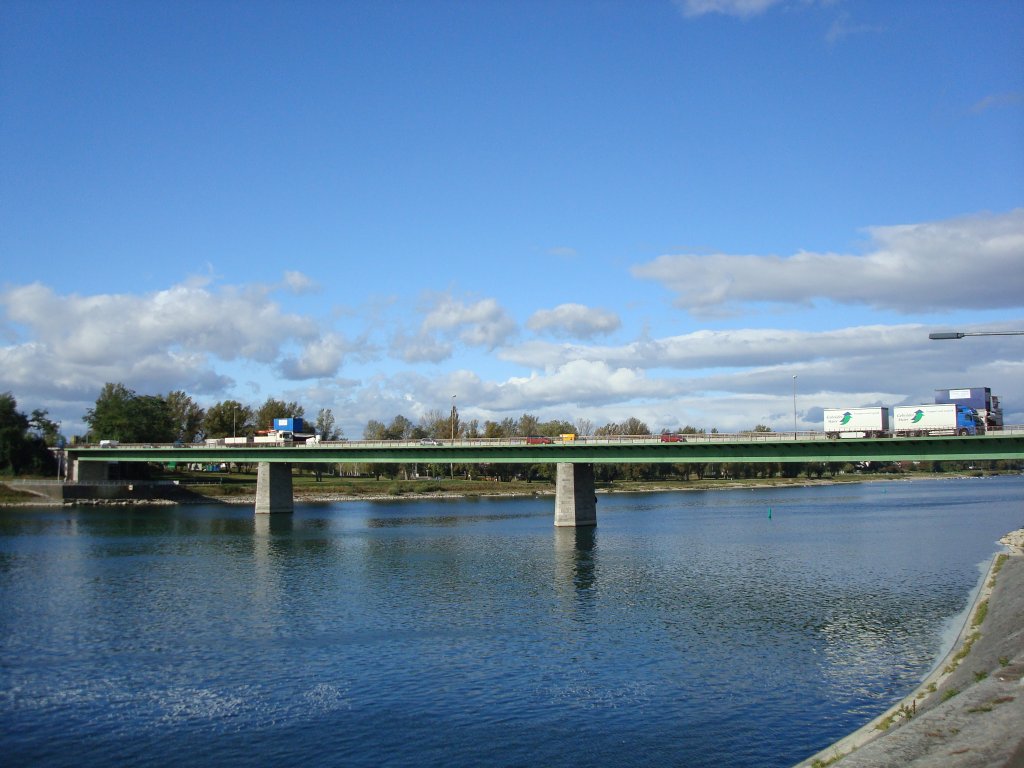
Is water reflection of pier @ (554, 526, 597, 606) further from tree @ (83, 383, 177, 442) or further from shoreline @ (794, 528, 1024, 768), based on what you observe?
tree @ (83, 383, 177, 442)

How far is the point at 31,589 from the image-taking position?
60.8m

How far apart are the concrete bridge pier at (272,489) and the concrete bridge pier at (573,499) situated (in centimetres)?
4858

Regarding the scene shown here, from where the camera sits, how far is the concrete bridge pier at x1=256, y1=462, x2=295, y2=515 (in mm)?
132500

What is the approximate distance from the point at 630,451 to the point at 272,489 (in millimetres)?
60645

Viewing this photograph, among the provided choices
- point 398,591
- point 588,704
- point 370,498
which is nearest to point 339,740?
point 588,704

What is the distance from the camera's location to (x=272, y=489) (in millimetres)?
133375

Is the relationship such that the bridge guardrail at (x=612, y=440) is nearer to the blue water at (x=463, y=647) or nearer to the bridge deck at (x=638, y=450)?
the bridge deck at (x=638, y=450)

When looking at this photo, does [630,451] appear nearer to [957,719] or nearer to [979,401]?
[979,401]

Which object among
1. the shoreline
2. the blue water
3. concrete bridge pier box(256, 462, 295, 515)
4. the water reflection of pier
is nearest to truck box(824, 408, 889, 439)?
the blue water

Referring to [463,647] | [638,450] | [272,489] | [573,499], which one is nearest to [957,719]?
[463,647]

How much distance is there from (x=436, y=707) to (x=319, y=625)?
17.5 meters

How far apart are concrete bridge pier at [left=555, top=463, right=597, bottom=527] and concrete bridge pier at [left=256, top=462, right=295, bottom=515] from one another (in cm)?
4858

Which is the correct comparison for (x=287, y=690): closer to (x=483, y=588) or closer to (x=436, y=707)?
(x=436, y=707)

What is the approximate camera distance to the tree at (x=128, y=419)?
189 metres
